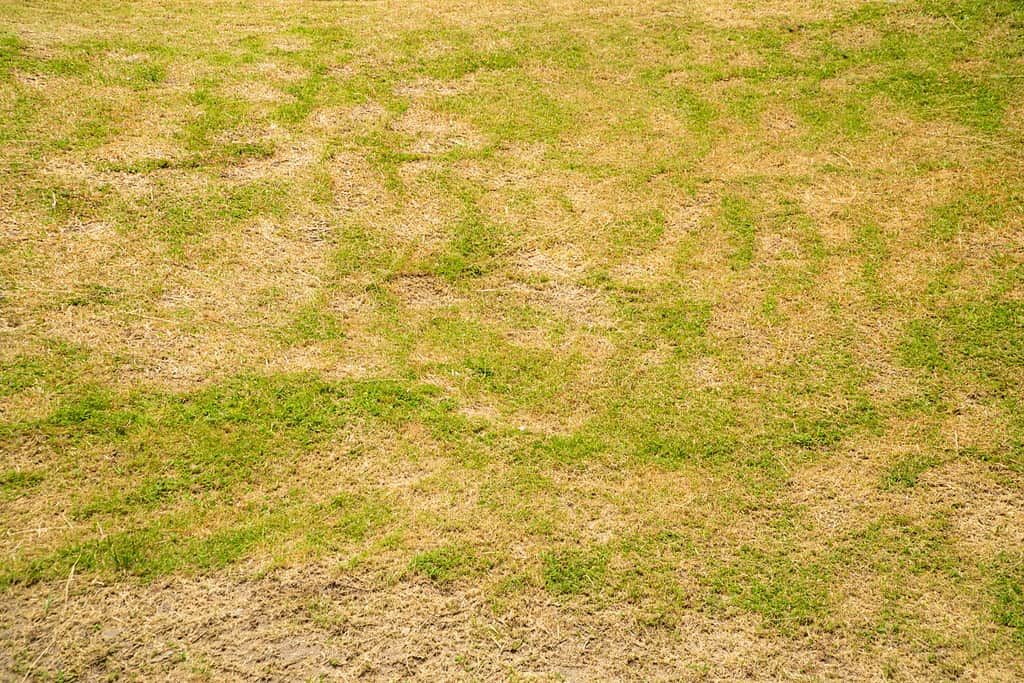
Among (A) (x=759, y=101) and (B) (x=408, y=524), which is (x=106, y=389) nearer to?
(B) (x=408, y=524)

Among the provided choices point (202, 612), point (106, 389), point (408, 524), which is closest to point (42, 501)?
point (106, 389)

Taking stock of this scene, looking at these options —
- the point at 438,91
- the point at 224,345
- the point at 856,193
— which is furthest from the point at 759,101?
the point at 224,345

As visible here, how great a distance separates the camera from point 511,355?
4.49 meters

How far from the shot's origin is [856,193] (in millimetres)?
5594

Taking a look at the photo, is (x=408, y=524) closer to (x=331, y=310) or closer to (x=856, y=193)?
(x=331, y=310)

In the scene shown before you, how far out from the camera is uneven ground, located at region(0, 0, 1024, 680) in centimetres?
334

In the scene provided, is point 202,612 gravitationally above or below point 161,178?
below

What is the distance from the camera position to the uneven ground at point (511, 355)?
334 centimetres

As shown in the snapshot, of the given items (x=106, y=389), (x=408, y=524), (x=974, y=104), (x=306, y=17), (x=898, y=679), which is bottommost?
(x=898, y=679)

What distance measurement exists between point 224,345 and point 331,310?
0.65 metres

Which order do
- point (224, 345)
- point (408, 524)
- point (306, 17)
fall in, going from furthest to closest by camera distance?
point (306, 17) → point (224, 345) → point (408, 524)

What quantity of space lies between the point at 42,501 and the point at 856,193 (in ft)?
17.9

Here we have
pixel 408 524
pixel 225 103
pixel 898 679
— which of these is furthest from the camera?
pixel 225 103

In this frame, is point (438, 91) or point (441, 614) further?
point (438, 91)
